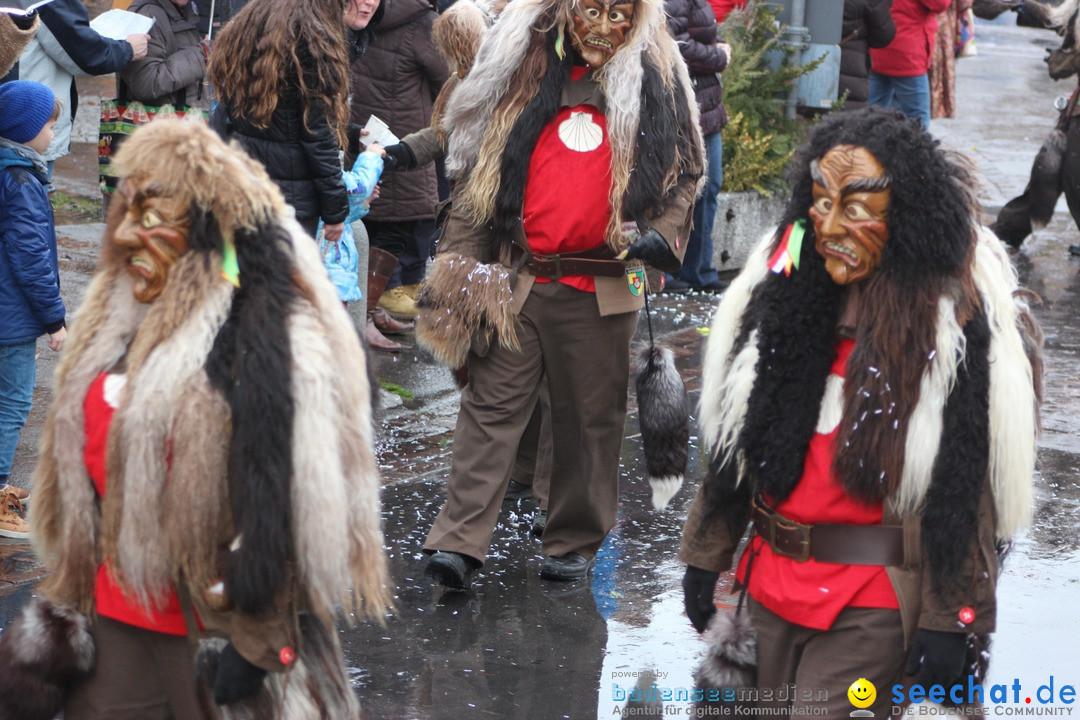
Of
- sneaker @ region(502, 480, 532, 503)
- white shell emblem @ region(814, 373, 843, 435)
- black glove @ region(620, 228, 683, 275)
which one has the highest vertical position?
white shell emblem @ region(814, 373, 843, 435)

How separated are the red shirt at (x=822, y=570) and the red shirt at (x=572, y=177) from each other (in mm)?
1885

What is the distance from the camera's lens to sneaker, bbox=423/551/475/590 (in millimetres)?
5066

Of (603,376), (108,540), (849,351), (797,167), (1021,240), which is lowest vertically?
(1021,240)

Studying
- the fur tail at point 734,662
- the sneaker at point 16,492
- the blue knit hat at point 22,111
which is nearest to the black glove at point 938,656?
the fur tail at point 734,662

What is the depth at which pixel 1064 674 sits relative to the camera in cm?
472

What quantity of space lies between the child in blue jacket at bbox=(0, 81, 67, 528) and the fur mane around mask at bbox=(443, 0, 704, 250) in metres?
1.56

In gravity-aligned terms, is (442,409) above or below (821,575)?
below

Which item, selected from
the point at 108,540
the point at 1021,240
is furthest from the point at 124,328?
the point at 1021,240

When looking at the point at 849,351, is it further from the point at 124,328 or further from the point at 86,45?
the point at 86,45

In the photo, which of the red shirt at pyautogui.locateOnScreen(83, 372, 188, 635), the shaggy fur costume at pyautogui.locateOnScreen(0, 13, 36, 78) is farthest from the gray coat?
the red shirt at pyautogui.locateOnScreen(83, 372, 188, 635)

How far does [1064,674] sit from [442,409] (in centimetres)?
344

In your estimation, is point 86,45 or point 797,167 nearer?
point 797,167

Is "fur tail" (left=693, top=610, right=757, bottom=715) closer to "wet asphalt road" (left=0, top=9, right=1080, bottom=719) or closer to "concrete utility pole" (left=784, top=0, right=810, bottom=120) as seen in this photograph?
"wet asphalt road" (left=0, top=9, right=1080, bottom=719)

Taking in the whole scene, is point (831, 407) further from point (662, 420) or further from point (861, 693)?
point (662, 420)
